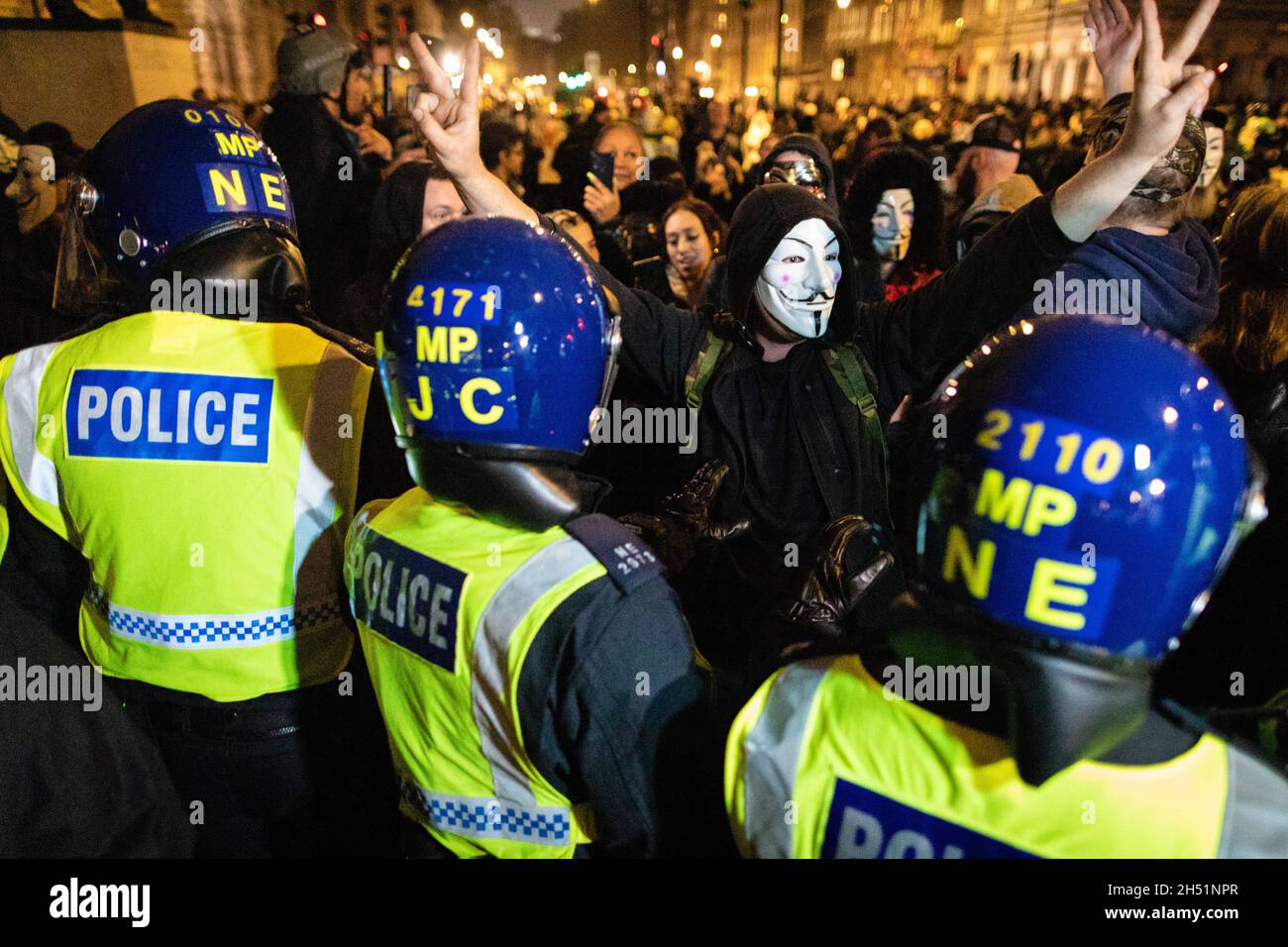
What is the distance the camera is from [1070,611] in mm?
1096

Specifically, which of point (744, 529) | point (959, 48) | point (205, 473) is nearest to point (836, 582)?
point (744, 529)

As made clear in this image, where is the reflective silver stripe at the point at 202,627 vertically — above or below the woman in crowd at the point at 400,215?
below

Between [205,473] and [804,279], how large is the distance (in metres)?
1.66

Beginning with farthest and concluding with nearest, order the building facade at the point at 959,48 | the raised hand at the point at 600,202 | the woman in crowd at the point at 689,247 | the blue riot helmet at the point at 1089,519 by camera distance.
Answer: the building facade at the point at 959,48 < the raised hand at the point at 600,202 < the woman in crowd at the point at 689,247 < the blue riot helmet at the point at 1089,519

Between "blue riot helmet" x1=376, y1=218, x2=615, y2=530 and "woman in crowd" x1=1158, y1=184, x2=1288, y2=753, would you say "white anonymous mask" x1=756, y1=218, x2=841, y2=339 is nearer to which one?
"blue riot helmet" x1=376, y1=218, x2=615, y2=530

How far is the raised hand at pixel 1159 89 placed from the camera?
1844mm

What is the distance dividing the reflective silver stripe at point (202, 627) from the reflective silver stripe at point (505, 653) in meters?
0.74

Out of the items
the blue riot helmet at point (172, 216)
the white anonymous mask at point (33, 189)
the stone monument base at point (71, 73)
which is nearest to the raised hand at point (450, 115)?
the blue riot helmet at point (172, 216)

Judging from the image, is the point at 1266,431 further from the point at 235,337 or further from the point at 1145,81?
the point at 235,337

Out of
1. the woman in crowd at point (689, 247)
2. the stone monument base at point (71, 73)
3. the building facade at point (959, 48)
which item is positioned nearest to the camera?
the woman in crowd at point (689, 247)

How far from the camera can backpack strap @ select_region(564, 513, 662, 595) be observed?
147 cm

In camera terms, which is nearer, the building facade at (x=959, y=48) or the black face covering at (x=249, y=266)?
the black face covering at (x=249, y=266)

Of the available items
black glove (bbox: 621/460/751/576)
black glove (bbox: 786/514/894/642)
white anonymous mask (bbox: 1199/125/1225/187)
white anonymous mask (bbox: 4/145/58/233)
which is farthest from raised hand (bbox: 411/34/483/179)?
white anonymous mask (bbox: 1199/125/1225/187)

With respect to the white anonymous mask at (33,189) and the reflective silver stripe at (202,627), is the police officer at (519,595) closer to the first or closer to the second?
the reflective silver stripe at (202,627)
